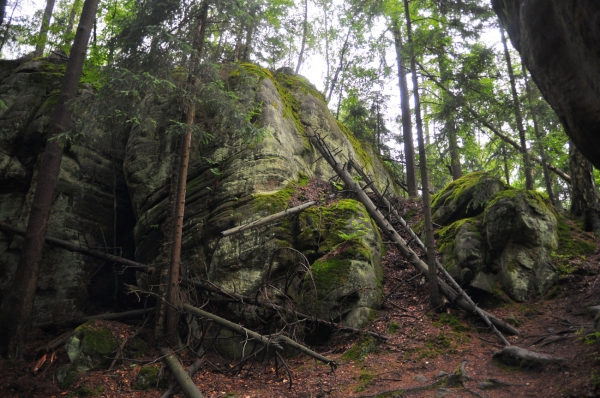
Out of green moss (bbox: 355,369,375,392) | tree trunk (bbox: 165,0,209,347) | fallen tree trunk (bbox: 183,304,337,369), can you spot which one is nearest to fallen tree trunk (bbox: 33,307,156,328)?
tree trunk (bbox: 165,0,209,347)

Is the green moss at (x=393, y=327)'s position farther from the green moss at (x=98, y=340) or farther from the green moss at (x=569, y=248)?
the green moss at (x=98, y=340)

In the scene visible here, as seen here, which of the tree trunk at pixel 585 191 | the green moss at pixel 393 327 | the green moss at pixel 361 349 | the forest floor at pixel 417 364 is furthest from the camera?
the tree trunk at pixel 585 191

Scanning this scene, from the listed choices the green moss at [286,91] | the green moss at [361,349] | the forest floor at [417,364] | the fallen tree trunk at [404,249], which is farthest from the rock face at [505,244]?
the green moss at [286,91]

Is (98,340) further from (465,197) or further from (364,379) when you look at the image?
(465,197)

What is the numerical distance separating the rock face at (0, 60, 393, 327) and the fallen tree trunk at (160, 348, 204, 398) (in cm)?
219

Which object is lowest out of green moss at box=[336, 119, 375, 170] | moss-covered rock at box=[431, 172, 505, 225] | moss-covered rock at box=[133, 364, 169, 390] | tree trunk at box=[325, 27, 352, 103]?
moss-covered rock at box=[133, 364, 169, 390]

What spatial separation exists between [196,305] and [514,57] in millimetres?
18395

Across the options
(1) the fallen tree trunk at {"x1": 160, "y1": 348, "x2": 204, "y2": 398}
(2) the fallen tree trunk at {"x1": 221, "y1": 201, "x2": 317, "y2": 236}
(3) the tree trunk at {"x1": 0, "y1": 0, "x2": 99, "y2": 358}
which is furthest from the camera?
(2) the fallen tree trunk at {"x1": 221, "y1": 201, "x2": 317, "y2": 236}

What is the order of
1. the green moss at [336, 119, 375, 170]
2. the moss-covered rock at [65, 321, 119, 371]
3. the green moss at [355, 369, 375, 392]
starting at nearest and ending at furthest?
the green moss at [355, 369, 375, 392], the moss-covered rock at [65, 321, 119, 371], the green moss at [336, 119, 375, 170]

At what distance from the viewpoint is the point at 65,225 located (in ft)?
38.4

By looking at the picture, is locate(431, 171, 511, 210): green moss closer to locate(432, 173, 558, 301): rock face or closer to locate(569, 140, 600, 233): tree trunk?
locate(432, 173, 558, 301): rock face

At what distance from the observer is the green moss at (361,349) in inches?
308

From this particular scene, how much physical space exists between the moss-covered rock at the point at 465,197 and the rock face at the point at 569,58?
5.10 meters

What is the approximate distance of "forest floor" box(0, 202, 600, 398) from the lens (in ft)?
19.5
